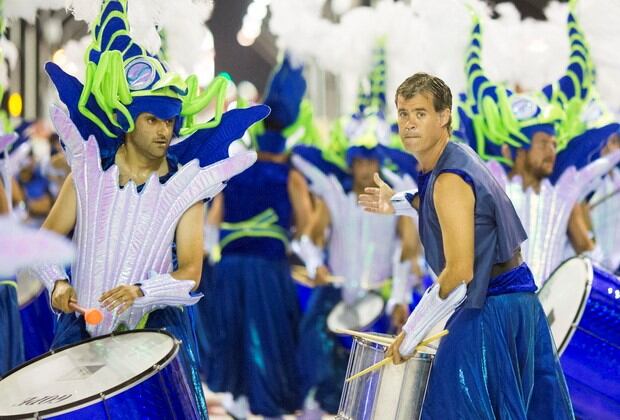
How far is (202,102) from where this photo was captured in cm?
431

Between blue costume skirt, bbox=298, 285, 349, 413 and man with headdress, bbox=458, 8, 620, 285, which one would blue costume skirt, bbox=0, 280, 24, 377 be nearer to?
blue costume skirt, bbox=298, 285, 349, 413

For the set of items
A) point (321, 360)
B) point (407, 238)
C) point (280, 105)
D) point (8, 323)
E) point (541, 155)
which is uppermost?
point (280, 105)

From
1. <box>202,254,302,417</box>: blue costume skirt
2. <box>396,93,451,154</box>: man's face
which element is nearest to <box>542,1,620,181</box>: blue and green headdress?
<box>202,254,302,417</box>: blue costume skirt

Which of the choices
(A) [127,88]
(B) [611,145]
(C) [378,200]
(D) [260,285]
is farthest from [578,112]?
(A) [127,88]

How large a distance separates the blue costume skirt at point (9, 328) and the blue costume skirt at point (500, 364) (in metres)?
2.29

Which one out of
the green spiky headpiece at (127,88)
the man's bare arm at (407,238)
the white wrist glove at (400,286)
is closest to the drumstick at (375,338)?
the green spiky headpiece at (127,88)

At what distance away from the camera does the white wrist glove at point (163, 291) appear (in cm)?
389

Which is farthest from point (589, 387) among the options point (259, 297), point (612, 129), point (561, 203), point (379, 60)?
point (379, 60)

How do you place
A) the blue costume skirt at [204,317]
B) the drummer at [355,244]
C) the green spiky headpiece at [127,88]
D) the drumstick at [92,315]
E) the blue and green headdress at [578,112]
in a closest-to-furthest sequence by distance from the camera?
the drumstick at [92,315]
the green spiky headpiece at [127,88]
the blue and green headdress at [578,112]
the blue costume skirt at [204,317]
the drummer at [355,244]

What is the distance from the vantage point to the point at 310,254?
22.7 feet

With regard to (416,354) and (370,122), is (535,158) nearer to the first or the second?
(370,122)

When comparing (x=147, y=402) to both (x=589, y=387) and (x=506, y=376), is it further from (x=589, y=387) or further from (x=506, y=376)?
(x=589, y=387)

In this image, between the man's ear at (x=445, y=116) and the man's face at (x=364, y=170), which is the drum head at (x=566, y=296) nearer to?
the man's ear at (x=445, y=116)

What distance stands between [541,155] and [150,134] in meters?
2.33
